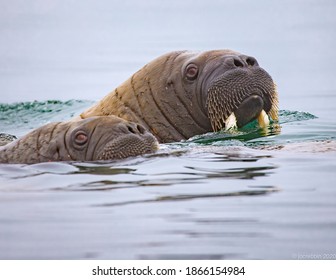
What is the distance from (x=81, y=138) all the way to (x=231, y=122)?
8.33 ft

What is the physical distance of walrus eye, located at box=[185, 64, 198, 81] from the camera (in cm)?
1259

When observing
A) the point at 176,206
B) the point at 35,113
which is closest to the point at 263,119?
the point at 176,206

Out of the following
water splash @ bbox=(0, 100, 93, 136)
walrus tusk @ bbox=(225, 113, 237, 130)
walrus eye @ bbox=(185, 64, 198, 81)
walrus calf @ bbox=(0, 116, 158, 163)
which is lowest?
water splash @ bbox=(0, 100, 93, 136)

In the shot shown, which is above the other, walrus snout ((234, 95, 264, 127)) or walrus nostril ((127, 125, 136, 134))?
walrus nostril ((127, 125, 136, 134))

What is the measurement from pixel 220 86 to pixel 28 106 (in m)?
10.3

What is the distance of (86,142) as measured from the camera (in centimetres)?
1041

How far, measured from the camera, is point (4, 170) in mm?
10195

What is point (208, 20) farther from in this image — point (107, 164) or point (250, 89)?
point (107, 164)

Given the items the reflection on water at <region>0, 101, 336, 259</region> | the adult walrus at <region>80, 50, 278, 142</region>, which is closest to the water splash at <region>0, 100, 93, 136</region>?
the adult walrus at <region>80, 50, 278, 142</region>

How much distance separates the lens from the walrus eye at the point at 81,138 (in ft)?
34.1

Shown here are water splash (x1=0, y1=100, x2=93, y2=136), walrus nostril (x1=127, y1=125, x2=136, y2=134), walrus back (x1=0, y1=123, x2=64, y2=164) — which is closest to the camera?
walrus nostril (x1=127, y1=125, x2=136, y2=134)

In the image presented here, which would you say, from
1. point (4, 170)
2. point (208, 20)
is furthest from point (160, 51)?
point (4, 170)

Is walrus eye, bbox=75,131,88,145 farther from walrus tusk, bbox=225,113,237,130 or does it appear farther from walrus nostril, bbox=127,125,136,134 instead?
walrus tusk, bbox=225,113,237,130

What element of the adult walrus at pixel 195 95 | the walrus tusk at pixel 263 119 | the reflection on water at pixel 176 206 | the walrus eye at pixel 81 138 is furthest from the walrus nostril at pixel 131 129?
the walrus tusk at pixel 263 119
